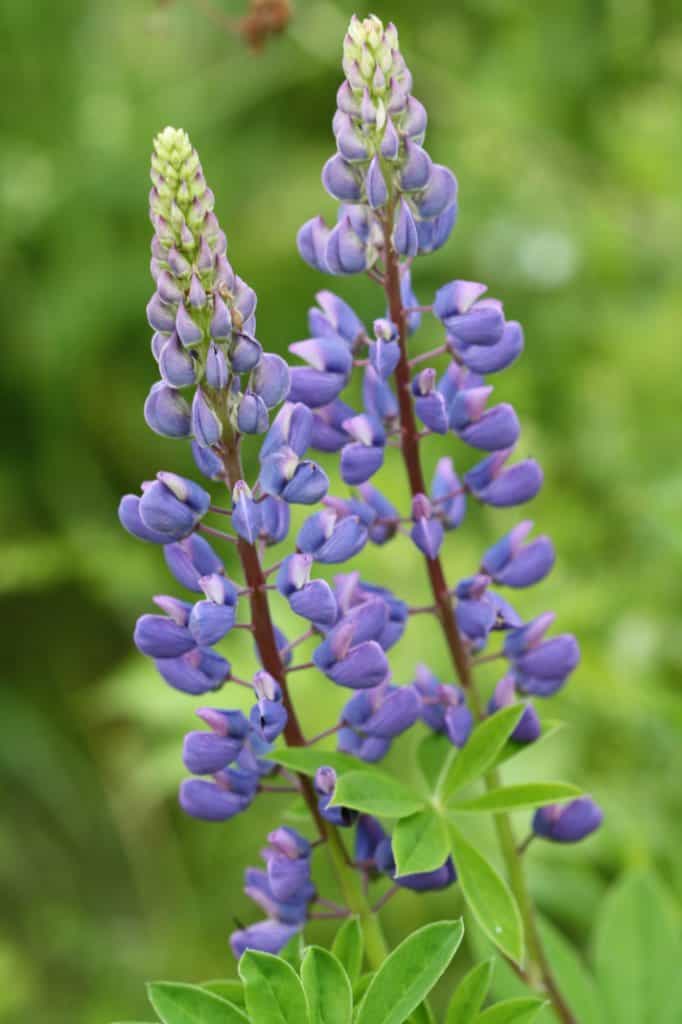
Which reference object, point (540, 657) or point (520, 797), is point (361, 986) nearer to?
point (520, 797)

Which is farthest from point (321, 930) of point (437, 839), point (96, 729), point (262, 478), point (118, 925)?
point (262, 478)

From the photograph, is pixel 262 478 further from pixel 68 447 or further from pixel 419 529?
pixel 68 447

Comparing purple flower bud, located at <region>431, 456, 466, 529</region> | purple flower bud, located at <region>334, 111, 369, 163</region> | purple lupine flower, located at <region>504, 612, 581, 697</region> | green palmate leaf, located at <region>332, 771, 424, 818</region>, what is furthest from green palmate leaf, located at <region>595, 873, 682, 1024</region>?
purple flower bud, located at <region>334, 111, 369, 163</region>

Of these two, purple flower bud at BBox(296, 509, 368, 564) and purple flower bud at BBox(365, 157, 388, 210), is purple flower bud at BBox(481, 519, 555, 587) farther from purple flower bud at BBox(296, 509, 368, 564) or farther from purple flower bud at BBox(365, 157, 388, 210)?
purple flower bud at BBox(365, 157, 388, 210)

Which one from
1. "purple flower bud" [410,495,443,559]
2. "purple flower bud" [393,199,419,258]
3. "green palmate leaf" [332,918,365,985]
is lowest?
"green palmate leaf" [332,918,365,985]

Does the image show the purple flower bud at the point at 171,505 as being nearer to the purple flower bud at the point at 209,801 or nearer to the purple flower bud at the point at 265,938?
the purple flower bud at the point at 209,801

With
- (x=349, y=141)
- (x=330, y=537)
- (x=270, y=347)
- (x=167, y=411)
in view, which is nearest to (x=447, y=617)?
(x=330, y=537)

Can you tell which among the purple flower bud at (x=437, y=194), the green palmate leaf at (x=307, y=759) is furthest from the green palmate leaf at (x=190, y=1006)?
the purple flower bud at (x=437, y=194)
